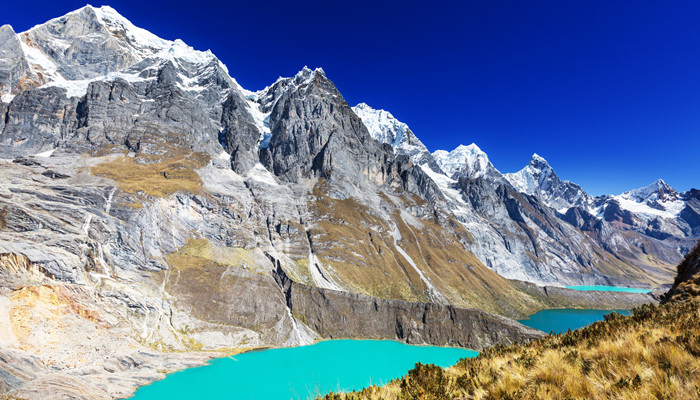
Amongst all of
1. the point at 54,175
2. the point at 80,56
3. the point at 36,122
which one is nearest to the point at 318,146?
the point at 54,175

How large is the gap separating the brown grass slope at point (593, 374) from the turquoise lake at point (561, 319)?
119 metres

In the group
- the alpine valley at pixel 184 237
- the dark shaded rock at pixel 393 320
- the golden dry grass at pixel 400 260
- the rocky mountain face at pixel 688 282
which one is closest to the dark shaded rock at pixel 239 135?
the alpine valley at pixel 184 237

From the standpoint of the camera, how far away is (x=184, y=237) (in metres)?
92.1

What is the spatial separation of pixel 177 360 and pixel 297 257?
54367mm

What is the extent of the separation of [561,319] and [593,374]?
14858cm

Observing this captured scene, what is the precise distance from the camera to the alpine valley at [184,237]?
49469 millimetres

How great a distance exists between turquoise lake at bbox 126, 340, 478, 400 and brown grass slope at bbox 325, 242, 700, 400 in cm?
3139

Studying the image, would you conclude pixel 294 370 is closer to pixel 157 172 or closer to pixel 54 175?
pixel 157 172

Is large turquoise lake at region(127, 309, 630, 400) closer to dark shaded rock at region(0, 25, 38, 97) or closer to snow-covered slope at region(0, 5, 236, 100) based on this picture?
snow-covered slope at region(0, 5, 236, 100)

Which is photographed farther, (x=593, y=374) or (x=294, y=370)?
(x=294, y=370)

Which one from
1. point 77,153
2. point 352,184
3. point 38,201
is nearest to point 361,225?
point 352,184


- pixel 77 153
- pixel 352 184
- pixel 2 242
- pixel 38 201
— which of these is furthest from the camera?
pixel 352 184

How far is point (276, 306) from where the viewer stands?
78375 millimetres

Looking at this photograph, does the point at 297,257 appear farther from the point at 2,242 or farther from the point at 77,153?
the point at 77,153
